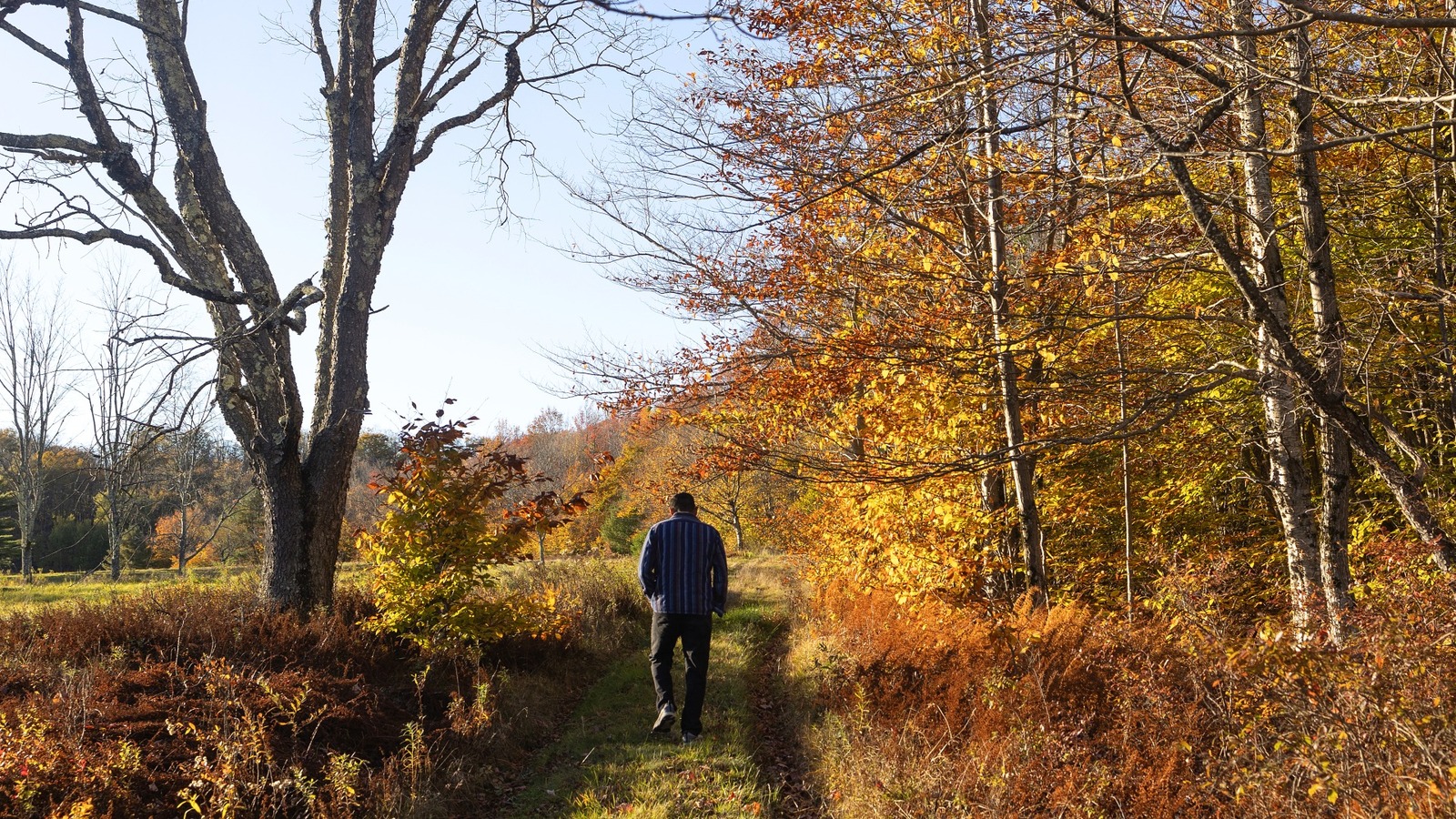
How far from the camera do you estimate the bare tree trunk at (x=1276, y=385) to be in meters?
5.37

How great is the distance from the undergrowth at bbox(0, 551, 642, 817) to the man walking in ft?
4.34

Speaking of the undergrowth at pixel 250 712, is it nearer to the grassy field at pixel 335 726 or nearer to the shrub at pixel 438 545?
the grassy field at pixel 335 726

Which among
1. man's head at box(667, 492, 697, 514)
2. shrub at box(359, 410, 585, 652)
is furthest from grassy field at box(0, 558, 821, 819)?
man's head at box(667, 492, 697, 514)

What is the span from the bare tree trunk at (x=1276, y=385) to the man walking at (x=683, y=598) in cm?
406

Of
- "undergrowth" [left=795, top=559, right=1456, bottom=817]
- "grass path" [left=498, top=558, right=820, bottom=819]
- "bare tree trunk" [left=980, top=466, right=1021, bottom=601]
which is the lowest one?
"grass path" [left=498, top=558, right=820, bottom=819]

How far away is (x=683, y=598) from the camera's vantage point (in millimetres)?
6527

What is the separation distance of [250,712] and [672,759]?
2.77 meters

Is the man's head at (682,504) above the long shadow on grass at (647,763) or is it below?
above

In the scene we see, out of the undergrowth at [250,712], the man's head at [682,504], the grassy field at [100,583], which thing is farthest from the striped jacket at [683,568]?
the grassy field at [100,583]

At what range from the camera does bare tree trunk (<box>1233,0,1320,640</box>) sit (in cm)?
537

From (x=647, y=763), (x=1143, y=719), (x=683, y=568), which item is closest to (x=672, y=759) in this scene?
(x=647, y=763)

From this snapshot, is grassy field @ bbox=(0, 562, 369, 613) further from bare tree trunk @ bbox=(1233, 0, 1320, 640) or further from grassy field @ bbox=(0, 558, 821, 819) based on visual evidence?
bare tree trunk @ bbox=(1233, 0, 1320, 640)

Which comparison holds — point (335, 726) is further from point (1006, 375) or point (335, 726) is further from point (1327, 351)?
point (1327, 351)

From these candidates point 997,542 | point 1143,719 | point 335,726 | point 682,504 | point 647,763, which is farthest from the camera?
point 997,542
